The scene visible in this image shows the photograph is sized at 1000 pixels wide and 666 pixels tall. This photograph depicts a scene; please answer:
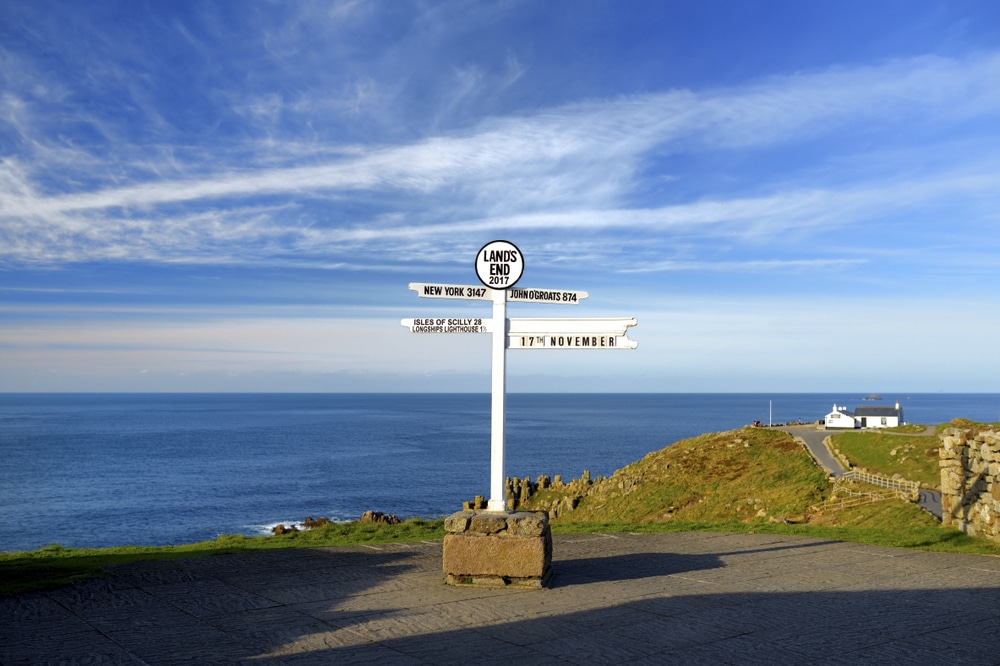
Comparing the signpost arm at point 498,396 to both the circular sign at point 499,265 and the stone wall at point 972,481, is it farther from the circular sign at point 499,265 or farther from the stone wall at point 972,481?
the stone wall at point 972,481

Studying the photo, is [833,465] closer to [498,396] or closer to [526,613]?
[498,396]

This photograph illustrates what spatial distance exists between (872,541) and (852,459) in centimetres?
2952

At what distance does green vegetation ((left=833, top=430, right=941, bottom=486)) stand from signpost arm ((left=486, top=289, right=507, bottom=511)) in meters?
26.1

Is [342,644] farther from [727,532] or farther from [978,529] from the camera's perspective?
[978,529]

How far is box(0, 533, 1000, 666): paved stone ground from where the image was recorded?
6.01 metres

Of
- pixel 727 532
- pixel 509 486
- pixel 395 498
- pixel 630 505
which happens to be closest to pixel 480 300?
pixel 727 532

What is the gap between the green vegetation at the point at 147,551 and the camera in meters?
8.67

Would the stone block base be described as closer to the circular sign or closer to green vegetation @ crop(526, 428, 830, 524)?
the circular sign

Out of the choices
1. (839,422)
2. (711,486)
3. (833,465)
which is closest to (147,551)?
(711,486)

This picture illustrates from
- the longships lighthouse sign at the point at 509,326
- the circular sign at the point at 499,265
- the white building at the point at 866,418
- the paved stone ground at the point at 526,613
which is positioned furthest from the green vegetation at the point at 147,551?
the white building at the point at 866,418

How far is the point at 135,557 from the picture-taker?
10.2m

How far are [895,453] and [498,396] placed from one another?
3440 centimetres

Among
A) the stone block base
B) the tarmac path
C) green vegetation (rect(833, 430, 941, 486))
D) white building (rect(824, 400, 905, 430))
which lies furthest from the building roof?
the stone block base

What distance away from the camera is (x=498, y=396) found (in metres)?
9.12
